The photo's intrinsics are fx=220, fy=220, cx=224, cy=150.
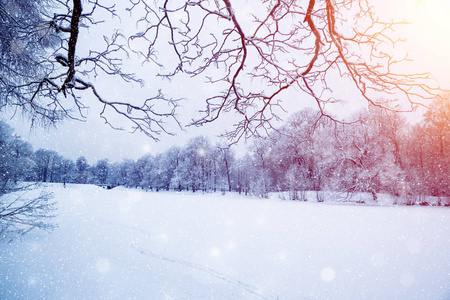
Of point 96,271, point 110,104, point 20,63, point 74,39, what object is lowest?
point 96,271

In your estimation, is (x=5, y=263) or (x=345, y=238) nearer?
(x=5, y=263)

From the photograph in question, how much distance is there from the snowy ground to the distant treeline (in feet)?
8.85

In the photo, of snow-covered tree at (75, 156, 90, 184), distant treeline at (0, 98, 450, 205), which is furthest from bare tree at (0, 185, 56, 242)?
snow-covered tree at (75, 156, 90, 184)

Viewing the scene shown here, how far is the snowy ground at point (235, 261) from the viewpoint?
226 inches

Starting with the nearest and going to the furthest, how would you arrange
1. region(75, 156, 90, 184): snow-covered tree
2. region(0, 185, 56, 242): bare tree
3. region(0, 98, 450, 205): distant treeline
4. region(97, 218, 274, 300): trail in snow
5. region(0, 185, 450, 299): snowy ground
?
1. region(0, 98, 450, 205): distant treeline
2. region(0, 185, 56, 242): bare tree
3. region(0, 185, 450, 299): snowy ground
4. region(97, 218, 274, 300): trail in snow
5. region(75, 156, 90, 184): snow-covered tree

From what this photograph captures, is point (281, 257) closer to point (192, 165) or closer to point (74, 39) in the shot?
point (74, 39)

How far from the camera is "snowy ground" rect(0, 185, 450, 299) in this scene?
573cm

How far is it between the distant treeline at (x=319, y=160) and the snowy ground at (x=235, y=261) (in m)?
2.70

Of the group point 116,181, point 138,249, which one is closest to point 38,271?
point 138,249

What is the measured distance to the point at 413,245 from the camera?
330 inches

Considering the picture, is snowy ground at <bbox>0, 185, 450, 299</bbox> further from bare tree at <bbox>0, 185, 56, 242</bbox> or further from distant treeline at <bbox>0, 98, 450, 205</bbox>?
distant treeline at <bbox>0, 98, 450, 205</bbox>

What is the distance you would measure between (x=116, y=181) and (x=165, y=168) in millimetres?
41761

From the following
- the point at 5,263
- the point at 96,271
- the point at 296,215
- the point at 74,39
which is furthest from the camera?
the point at 296,215

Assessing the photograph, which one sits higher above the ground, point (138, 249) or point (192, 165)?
point (192, 165)
